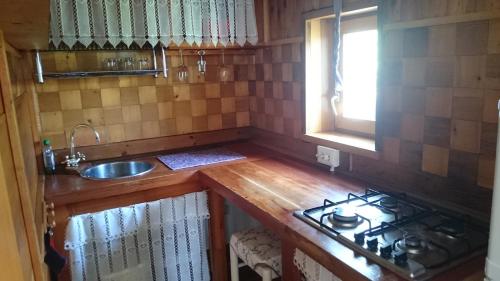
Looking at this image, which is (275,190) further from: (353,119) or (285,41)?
(285,41)

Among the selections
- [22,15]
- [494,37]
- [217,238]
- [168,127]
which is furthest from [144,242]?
[494,37]

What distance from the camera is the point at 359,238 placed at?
1.15 m

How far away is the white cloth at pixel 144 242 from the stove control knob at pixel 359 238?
3.60 feet

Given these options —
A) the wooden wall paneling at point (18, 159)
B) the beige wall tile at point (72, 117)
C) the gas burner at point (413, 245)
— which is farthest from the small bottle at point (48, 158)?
the gas burner at point (413, 245)

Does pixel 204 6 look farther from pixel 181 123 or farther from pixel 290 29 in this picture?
pixel 181 123

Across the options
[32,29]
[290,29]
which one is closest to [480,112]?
[290,29]

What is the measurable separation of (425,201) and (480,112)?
0.41 meters

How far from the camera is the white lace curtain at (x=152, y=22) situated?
191 cm

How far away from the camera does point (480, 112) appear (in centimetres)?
127

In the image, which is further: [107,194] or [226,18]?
[226,18]

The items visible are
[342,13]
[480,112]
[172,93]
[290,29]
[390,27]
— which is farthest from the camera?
[172,93]

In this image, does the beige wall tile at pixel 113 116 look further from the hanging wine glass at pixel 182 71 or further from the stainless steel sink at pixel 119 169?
the hanging wine glass at pixel 182 71

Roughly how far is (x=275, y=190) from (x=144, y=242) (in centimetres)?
81

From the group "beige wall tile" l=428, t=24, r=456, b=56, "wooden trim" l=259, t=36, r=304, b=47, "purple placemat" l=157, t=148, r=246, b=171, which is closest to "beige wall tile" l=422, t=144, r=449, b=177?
"beige wall tile" l=428, t=24, r=456, b=56
